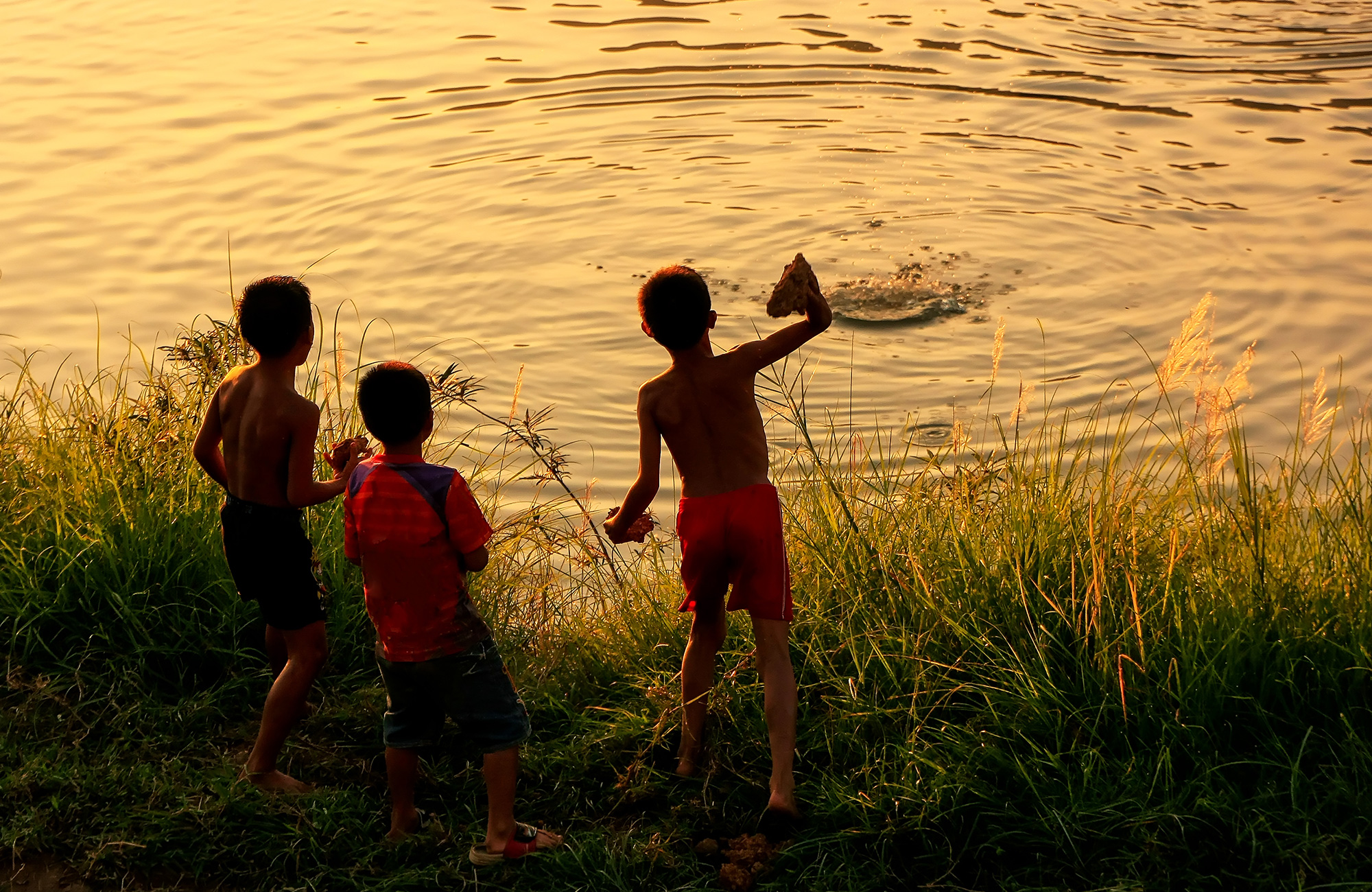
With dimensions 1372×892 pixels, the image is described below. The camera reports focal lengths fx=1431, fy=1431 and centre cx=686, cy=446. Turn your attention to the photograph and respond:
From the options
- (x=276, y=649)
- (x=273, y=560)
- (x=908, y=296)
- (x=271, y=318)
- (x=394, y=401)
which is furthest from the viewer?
(x=908, y=296)

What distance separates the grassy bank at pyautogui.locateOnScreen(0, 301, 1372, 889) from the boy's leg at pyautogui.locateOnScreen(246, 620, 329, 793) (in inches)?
3.4

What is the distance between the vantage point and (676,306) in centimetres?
458

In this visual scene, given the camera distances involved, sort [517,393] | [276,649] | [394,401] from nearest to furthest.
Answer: [394,401] → [276,649] → [517,393]

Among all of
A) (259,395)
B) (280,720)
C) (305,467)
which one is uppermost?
(259,395)

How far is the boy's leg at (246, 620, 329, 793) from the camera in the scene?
475 cm

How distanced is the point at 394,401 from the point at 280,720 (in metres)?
1.19

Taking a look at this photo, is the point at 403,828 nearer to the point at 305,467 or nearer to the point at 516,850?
the point at 516,850

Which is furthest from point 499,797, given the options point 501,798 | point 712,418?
point 712,418

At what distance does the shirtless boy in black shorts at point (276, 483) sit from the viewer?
187 inches

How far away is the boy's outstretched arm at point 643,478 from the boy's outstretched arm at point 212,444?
1.38 m

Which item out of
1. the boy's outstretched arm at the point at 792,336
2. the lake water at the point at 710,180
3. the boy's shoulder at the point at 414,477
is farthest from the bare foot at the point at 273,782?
the lake water at the point at 710,180

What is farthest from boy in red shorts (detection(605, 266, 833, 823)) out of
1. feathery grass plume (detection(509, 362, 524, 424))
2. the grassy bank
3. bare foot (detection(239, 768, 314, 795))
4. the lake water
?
the lake water

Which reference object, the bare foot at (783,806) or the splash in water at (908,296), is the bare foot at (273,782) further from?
the splash in water at (908,296)

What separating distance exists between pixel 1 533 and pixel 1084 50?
45.7 feet
